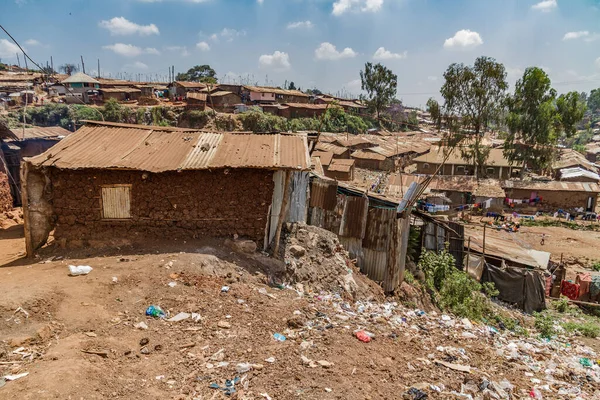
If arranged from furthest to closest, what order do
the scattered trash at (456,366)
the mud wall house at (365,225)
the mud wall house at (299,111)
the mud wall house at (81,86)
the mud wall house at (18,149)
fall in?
the mud wall house at (299,111) < the mud wall house at (81,86) < the mud wall house at (18,149) < the mud wall house at (365,225) < the scattered trash at (456,366)

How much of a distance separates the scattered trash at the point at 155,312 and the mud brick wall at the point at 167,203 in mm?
2517

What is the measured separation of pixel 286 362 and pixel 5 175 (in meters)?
11.9

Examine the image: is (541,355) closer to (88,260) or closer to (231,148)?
(231,148)

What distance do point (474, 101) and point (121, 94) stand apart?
37806mm

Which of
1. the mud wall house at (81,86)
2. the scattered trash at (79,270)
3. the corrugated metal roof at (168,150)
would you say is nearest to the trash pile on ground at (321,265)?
the corrugated metal roof at (168,150)

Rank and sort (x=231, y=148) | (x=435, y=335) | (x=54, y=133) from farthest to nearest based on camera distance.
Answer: (x=54, y=133), (x=231, y=148), (x=435, y=335)

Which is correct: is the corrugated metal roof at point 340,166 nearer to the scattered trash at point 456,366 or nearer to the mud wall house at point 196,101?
the mud wall house at point 196,101

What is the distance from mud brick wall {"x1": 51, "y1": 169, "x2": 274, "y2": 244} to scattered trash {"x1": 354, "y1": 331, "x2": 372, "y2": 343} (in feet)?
10.8

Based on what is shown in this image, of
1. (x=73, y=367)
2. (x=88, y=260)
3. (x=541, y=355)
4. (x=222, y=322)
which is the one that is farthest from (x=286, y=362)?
(x=541, y=355)

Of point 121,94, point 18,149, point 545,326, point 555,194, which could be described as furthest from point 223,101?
point 545,326

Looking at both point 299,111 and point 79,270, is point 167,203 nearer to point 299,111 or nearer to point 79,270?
point 79,270

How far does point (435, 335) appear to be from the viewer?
6.15 m

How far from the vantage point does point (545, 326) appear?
30.6 feet

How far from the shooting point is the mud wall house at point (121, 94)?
43.0 m
